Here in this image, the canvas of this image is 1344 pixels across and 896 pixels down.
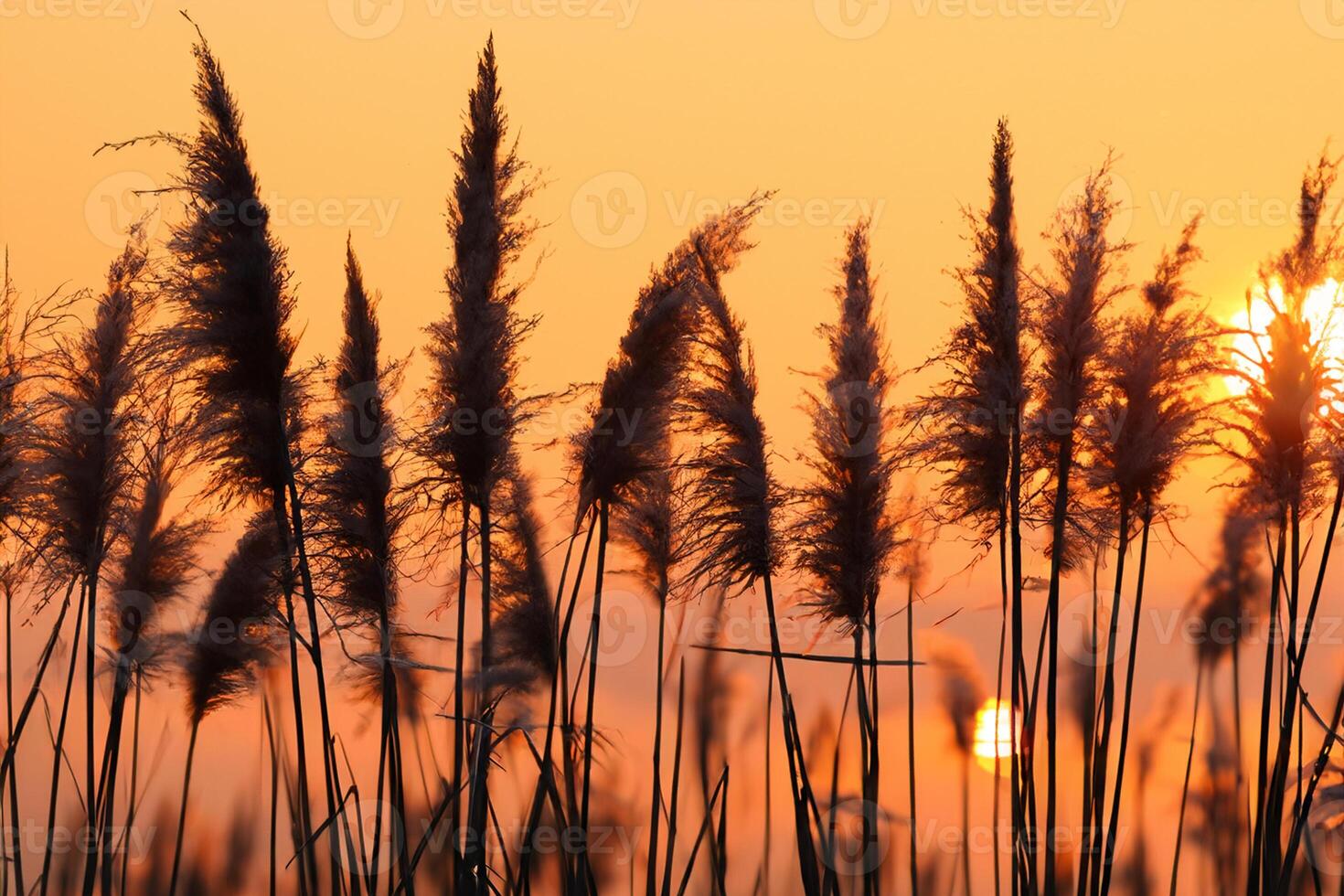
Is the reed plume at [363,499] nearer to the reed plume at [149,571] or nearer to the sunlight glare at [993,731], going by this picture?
the reed plume at [149,571]

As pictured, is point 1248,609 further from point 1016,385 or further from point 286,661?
point 286,661

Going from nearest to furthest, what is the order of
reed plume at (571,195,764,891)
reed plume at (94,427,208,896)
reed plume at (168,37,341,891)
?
reed plume at (168,37,341,891) → reed plume at (571,195,764,891) → reed plume at (94,427,208,896)

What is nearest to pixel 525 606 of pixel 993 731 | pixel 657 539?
pixel 657 539

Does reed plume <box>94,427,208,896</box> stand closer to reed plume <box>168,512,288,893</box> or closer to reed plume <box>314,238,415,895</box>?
reed plume <box>168,512,288,893</box>

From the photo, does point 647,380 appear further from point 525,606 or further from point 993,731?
point 993,731

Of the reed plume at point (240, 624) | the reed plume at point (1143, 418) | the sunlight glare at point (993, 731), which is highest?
the reed plume at point (1143, 418)

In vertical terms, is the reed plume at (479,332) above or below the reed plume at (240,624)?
above

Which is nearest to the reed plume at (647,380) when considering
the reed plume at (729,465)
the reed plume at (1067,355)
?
the reed plume at (729,465)

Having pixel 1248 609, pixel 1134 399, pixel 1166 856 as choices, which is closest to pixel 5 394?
pixel 1134 399

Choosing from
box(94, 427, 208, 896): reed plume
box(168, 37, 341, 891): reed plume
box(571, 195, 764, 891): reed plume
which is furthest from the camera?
box(94, 427, 208, 896): reed plume

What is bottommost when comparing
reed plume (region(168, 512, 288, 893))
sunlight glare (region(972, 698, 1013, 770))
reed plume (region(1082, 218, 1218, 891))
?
sunlight glare (region(972, 698, 1013, 770))

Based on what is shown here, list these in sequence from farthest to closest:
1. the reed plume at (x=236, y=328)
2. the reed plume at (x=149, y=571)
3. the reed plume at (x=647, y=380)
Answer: the reed plume at (x=149, y=571), the reed plume at (x=647, y=380), the reed plume at (x=236, y=328)

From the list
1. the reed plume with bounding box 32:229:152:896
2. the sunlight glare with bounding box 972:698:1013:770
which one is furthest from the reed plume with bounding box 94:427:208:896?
the sunlight glare with bounding box 972:698:1013:770

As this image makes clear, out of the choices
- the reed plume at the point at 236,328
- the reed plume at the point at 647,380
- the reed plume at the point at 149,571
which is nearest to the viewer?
the reed plume at the point at 236,328
